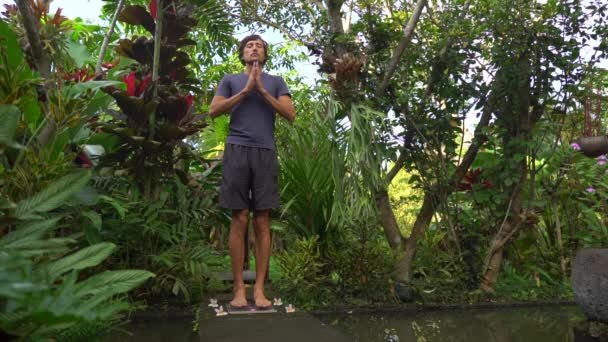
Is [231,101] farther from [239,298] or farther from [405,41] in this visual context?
[405,41]

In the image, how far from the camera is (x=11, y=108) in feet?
6.03

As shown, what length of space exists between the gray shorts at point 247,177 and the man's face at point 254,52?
56 cm

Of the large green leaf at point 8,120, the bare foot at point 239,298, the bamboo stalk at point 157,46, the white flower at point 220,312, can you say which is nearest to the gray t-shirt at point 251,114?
the bamboo stalk at point 157,46

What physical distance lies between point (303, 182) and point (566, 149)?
7.46 ft

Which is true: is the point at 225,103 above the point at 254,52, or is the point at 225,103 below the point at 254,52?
below

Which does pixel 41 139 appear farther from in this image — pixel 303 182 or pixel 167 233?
pixel 303 182

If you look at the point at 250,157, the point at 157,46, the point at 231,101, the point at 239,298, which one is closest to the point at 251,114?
the point at 231,101

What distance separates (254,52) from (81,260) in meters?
1.91

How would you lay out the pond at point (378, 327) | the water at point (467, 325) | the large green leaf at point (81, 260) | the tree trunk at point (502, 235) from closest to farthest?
the large green leaf at point (81, 260) → the pond at point (378, 327) → the water at point (467, 325) → the tree trunk at point (502, 235)

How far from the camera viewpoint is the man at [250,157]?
3365 mm

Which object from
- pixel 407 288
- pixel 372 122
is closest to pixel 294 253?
pixel 407 288

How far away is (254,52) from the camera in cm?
348

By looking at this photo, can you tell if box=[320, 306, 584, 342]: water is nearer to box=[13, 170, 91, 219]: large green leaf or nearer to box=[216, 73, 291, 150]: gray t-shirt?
box=[216, 73, 291, 150]: gray t-shirt

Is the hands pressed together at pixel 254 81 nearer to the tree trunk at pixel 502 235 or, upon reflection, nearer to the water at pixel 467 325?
the water at pixel 467 325
